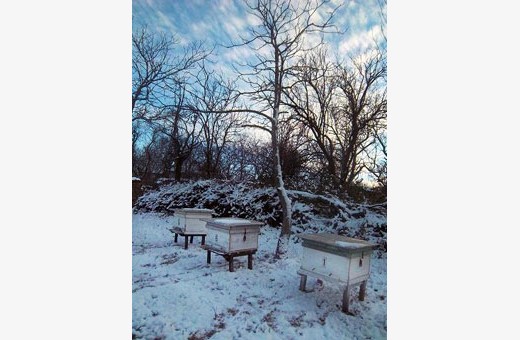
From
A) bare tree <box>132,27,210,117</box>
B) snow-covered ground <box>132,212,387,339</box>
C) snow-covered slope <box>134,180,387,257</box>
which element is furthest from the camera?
bare tree <box>132,27,210,117</box>

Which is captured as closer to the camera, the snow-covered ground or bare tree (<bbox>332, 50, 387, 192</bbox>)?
the snow-covered ground

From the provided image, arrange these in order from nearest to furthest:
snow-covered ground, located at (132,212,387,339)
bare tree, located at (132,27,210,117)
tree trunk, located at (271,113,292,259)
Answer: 1. snow-covered ground, located at (132,212,387,339)
2. tree trunk, located at (271,113,292,259)
3. bare tree, located at (132,27,210,117)

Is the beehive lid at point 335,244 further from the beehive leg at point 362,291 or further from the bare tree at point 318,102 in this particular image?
the bare tree at point 318,102

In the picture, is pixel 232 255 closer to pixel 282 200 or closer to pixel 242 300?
pixel 242 300

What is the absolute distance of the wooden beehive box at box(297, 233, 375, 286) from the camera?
2350 millimetres

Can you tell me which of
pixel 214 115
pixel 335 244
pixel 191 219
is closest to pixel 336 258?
pixel 335 244

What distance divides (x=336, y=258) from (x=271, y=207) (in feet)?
1.78

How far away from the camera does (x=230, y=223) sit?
271 centimetres

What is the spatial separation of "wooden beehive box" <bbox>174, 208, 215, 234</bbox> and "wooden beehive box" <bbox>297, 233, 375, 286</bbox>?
0.72m

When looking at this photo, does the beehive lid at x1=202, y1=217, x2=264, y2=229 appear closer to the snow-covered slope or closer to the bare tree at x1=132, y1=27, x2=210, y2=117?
the snow-covered slope

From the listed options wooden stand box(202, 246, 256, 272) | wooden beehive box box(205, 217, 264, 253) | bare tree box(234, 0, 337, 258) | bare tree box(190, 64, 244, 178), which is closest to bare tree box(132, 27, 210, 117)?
bare tree box(190, 64, 244, 178)
